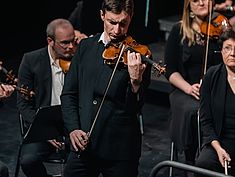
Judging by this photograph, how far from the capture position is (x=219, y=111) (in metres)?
4.57

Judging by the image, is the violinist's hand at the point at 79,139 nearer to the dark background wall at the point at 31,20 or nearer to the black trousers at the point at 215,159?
the black trousers at the point at 215,159

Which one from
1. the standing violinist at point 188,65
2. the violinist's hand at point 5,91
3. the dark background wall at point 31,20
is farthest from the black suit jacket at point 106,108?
the dark background wall at point 31,20

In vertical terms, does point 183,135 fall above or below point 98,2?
below

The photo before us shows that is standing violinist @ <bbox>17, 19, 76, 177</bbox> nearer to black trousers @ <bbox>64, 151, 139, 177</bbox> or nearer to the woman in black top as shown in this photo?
black trousers @ <bbox>64, 151, 139, 177</bbox>

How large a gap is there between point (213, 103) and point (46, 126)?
1.06 metres

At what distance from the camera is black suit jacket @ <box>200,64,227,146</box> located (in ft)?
15.0

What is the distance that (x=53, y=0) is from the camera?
8211mm

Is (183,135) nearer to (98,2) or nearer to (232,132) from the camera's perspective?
(232,132)

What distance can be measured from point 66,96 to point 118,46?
42 centimetres

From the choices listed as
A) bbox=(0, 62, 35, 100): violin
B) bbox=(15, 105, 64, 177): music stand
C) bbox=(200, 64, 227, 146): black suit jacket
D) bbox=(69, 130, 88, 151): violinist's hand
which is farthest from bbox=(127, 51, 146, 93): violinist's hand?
bbox=(0, 62, 35, 100): violin

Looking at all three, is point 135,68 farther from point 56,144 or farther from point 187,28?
point 187,28

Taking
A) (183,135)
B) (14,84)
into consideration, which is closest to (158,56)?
(183,135)

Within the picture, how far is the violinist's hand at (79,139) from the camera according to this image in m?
3.99

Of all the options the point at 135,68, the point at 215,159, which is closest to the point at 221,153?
the point at 215,159
